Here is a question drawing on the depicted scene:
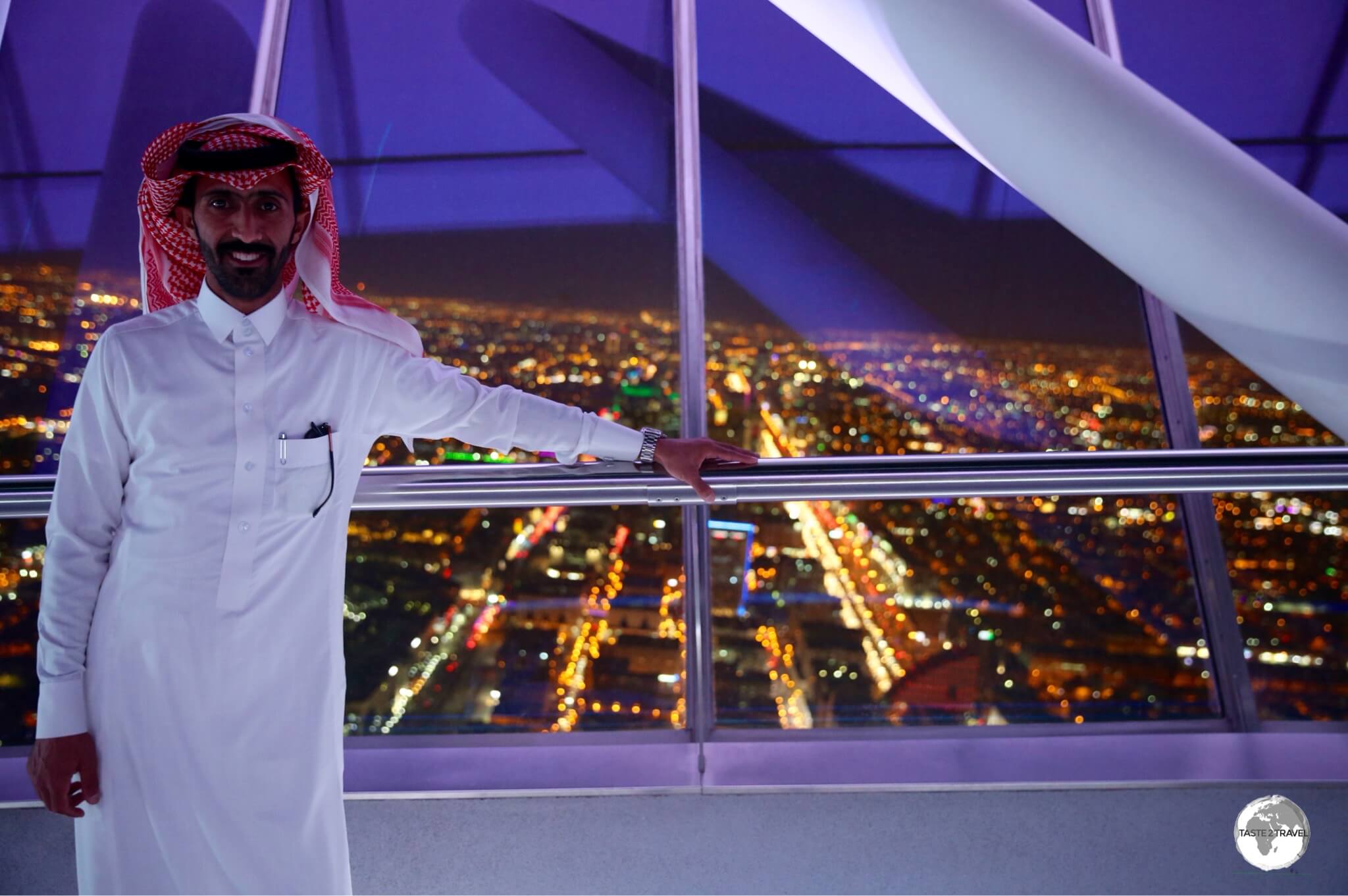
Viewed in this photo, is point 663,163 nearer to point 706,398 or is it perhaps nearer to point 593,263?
point 593,263

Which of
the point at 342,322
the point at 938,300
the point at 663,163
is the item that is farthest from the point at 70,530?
the point at 938,300

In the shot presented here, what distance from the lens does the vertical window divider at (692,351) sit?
2578 millimetres

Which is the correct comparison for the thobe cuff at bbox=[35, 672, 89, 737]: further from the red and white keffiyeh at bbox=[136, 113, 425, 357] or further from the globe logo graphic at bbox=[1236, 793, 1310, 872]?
the globe logo graphic at bbox=[1236, 793, 1310, 872]

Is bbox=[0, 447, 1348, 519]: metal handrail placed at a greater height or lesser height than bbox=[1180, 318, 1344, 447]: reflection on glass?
lesser

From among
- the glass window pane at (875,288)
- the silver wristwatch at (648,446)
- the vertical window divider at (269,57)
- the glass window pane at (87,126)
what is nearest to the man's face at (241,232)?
the silver wristwatch at (648,446)

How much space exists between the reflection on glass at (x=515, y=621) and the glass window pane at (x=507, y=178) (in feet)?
1.15

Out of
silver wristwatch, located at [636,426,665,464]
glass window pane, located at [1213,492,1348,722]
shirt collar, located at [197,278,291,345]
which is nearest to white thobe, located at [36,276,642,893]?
shirt collar, located at [197,278,291,345]

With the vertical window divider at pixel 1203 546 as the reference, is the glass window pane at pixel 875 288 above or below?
above

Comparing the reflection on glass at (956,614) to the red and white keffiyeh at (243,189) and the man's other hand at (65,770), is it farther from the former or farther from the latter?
the man's other hand at (65,770)

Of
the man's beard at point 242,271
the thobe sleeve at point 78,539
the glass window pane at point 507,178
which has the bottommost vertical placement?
the thobe sleeve at point 78,539

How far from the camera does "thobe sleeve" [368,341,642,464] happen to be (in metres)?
1.65

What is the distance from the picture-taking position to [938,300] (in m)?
3.33

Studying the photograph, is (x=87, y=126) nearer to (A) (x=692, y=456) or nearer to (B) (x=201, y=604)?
(B) (x=201, y=604)

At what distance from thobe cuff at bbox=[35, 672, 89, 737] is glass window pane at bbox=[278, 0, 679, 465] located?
1831 millimetres
